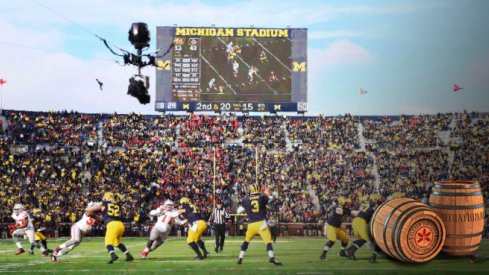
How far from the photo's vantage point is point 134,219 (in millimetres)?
32594

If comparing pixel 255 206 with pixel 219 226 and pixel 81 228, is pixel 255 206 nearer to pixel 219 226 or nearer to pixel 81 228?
pixel 81 228

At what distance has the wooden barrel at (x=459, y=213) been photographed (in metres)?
11.2

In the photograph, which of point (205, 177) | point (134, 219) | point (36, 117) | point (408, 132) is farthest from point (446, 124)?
point (36, 117)

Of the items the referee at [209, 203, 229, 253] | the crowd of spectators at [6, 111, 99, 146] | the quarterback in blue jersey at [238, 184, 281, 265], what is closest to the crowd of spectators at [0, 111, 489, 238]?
the crowd of spectators at [6, 111, 99, 146]

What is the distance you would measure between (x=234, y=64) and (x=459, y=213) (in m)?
32.8

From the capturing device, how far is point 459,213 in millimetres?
11242

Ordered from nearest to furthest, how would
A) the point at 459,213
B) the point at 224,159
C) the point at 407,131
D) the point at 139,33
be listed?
the point at 459,213, the point at 139,33, the point at 224,159, the point at 407,131

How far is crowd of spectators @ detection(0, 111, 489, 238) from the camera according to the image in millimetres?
36000

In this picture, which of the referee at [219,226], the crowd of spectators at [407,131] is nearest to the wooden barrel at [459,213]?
the referee at [219,226]

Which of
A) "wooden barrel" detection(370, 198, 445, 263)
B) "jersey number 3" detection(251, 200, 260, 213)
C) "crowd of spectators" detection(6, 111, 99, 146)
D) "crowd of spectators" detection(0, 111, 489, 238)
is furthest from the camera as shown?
"crowd of spectators" detection(6, 111, 99, 146)

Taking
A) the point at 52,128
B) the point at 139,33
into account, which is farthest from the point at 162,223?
the point at 52,128

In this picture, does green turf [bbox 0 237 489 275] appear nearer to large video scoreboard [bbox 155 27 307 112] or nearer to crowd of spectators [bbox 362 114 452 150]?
large video scoreboard [bbox 155 27 307 112]

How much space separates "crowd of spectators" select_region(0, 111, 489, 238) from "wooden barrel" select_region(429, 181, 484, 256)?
2212 cm

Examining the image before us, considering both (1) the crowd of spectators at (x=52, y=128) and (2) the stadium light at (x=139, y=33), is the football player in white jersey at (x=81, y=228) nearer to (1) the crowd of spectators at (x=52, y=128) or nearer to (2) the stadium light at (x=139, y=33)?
(2) the stadium light at (x=139, y=33)
